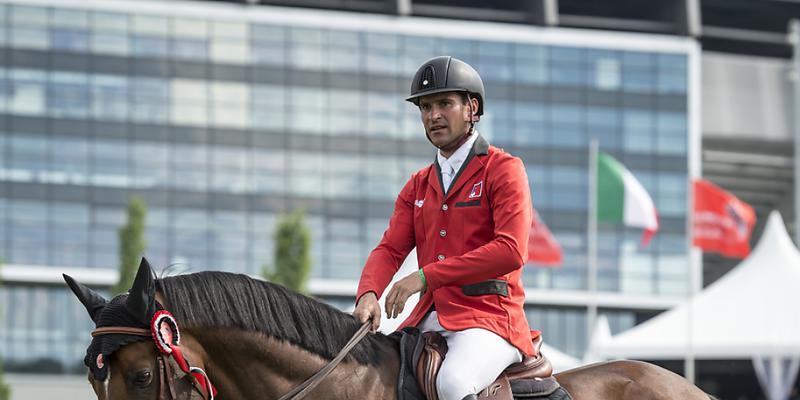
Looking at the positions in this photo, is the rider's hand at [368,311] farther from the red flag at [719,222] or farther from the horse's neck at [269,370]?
the red flag at [719,222]

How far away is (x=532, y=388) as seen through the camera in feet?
16.4

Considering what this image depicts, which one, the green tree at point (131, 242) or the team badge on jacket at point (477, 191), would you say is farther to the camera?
the green tree at point (131, 242)

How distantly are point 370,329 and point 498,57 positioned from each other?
195 feet

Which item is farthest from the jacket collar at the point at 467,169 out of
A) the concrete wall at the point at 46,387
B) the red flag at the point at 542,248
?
the concrete wall at the point at 46,387

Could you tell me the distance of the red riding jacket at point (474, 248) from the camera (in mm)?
4688

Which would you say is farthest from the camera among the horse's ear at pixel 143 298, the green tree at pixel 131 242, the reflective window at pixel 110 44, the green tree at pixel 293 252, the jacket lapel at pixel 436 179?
the reflective window at pixel 110 44

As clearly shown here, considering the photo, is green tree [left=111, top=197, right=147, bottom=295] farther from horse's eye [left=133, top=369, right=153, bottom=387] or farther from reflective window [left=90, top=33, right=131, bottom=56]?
horse's eye [left=133, top=369, right=153, bottom=387]

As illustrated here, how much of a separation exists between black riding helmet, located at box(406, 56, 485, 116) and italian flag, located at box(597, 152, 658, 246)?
2132 cm

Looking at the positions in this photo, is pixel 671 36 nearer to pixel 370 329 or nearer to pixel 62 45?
pixel 62 45

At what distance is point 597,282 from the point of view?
2453 inches

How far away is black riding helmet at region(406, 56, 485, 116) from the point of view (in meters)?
4.91

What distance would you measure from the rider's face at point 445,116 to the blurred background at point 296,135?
51.4m

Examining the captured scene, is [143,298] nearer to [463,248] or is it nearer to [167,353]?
[167,353]

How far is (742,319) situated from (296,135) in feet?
139
